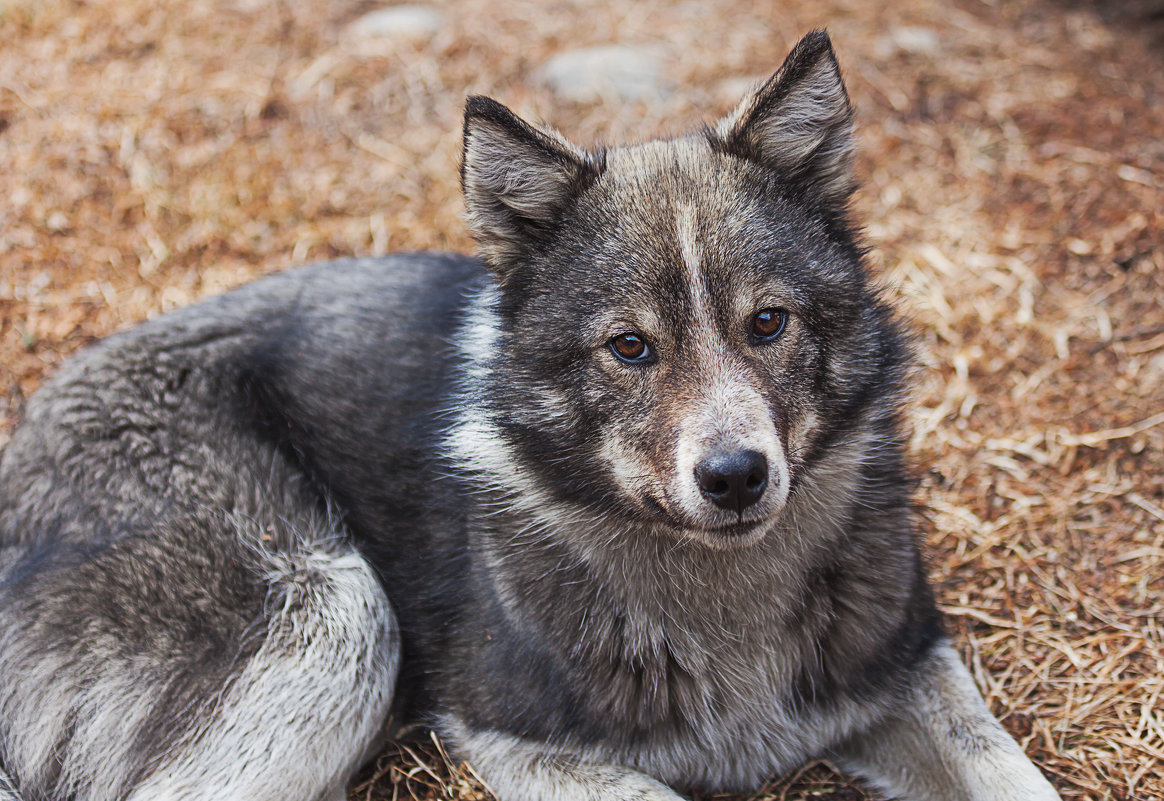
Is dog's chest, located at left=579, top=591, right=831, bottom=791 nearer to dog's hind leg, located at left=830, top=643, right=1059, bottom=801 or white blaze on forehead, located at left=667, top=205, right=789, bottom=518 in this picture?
dog's hind leg, located at left=830, top=643, right=1059, bottom=801

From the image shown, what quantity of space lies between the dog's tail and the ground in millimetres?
1210

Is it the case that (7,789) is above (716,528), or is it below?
below

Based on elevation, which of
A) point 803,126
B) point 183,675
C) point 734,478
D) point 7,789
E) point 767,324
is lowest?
point 7,789

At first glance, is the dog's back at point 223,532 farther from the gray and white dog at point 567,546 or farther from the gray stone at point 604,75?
the gray stone at point 604,75

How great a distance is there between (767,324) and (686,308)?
0.86 ft

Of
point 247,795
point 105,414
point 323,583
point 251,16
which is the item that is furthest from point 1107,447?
point 251,16

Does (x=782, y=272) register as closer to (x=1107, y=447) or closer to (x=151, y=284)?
(x=1107, y=447)

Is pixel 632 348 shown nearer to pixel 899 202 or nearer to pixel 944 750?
pixel 944 750

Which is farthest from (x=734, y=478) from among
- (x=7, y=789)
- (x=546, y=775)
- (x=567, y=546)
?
(x=7, y=789)

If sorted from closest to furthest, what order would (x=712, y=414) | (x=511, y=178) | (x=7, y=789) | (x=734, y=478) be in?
(x=734, y=478)
(x=712, y=414)
(x=511, y=178)
(x=7, y=789)

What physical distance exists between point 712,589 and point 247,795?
1723mm

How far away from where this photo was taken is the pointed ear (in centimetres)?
319

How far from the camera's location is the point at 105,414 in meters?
3.92

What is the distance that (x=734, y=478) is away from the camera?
2750 millimetres
